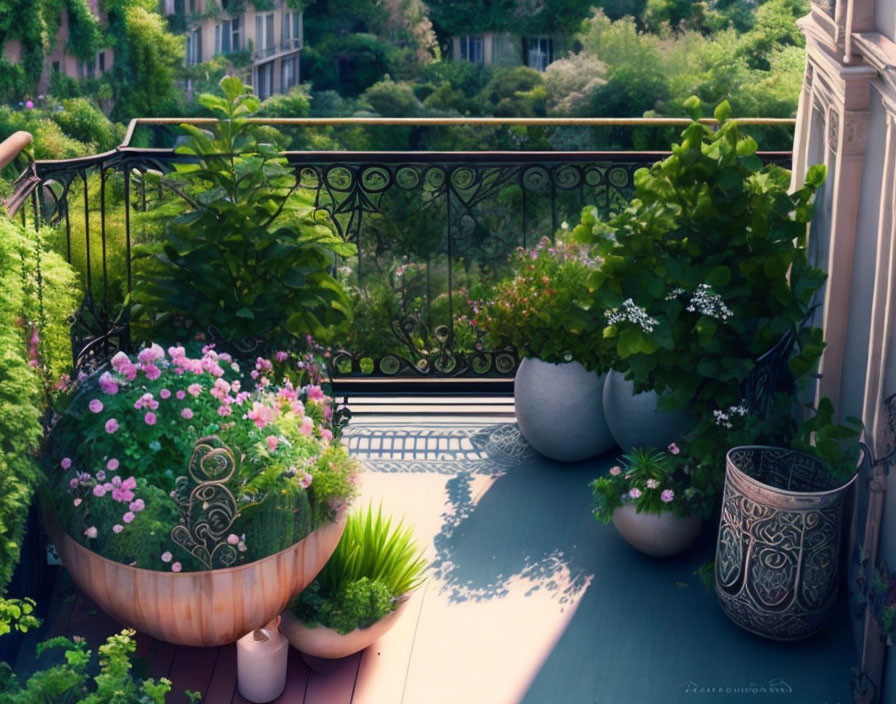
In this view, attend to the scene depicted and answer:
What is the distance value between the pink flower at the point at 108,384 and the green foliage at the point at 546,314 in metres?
1.85

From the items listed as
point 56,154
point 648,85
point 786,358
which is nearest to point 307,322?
point 786,358

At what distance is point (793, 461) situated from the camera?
444 cm

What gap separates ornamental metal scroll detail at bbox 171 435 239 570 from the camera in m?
3.69

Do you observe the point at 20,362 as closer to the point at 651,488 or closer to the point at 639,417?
the point at 651,488

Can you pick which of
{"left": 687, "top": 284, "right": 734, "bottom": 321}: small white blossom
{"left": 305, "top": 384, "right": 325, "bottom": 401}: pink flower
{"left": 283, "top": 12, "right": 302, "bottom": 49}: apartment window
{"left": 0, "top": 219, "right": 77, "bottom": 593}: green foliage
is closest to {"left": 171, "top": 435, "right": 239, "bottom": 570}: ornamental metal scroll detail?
{"left": 0, "top": 219, "right": 77, "bottom": 593}: green foliage

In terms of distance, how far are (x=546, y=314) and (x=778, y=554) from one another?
152cm

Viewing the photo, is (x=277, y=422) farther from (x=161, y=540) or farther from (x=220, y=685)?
(x=220, y=685)

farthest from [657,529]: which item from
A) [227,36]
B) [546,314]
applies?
[227,36]

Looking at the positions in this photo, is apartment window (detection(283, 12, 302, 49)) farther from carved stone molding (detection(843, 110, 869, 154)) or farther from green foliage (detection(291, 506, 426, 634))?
green foliage (detection(291, 506, 426, 634))

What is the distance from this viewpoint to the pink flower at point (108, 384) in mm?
3910

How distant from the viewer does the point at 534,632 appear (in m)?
4.38

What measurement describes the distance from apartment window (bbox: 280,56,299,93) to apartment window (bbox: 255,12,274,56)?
3.42 ft

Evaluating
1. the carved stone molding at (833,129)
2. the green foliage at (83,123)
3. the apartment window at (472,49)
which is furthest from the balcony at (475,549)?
the apartment window at (472,49)

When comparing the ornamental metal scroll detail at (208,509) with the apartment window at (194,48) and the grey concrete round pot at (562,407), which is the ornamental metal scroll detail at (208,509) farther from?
the apartment window at (194,48)
